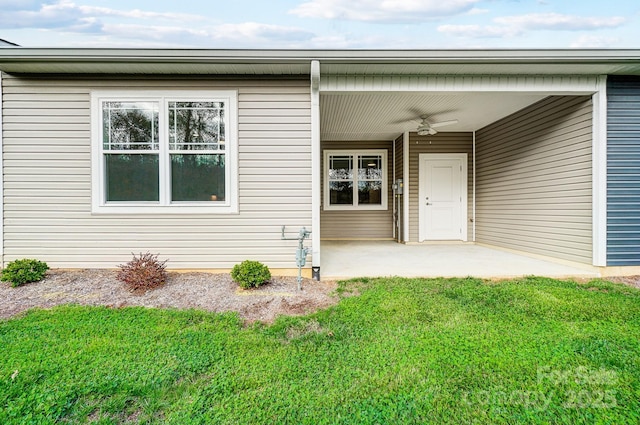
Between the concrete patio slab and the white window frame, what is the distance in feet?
5.82

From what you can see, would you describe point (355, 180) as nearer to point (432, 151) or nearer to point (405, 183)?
point (405, 183)

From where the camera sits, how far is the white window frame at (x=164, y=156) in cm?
388

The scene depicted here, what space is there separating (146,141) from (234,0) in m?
7.51

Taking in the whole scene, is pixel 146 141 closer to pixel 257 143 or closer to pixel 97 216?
pixel 97 216

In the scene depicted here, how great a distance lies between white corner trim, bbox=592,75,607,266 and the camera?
393cm

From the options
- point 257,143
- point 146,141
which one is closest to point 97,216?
point 146,141

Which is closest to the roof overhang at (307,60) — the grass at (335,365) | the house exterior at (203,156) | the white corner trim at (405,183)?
the house exterior at (203,156)

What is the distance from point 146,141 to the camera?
154 inches

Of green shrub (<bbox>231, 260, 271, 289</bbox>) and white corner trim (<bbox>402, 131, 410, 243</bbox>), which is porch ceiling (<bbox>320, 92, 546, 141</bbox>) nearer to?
white corner trim (<bbox>402, 131, 410, 243</bbox>)

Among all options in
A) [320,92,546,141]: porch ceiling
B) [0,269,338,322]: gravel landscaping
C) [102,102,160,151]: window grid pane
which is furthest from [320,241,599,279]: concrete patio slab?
[102,102,160,151]: window grid pane

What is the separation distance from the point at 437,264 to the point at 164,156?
13.7ft

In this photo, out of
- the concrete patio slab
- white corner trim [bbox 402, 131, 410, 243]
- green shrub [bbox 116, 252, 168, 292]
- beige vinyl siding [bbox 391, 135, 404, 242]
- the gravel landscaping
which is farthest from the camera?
beige vinyl siding [bbox 391, 135, 404, 242]

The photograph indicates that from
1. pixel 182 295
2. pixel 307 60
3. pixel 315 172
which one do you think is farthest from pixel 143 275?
pixel 307 60

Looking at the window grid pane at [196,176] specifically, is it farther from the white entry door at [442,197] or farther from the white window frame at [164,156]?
the white entry door at [442,197]
